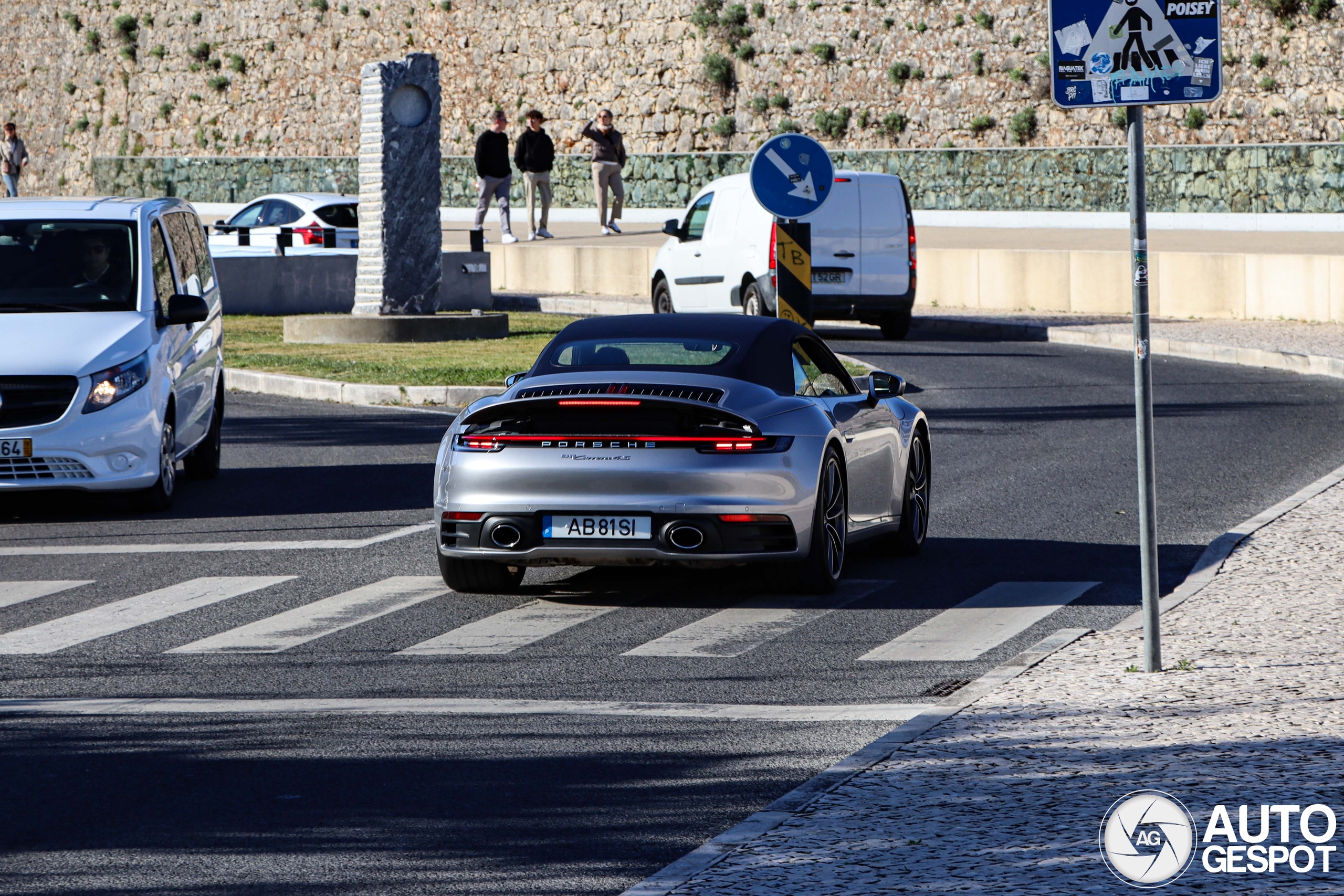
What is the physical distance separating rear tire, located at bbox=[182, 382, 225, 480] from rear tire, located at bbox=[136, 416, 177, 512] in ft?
3.73

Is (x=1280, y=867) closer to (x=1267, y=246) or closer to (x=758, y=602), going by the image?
(x=758, y=602)

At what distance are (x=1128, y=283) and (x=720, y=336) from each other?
17469mm

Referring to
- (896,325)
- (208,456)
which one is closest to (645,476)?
(208,456)

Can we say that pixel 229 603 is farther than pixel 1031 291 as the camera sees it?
No

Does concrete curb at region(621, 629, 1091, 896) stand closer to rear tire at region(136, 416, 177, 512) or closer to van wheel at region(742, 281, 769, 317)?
rear tire at region(136, 416, 177, 512)

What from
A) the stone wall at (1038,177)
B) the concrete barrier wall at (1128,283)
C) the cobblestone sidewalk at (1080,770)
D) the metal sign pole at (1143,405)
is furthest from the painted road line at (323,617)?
the stone wall at (1038,177)

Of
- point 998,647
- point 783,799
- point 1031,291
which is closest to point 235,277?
point 1031,291

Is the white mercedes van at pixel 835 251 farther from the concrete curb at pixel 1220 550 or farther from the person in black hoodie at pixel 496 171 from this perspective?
the concrete curb at pixel 1220 550

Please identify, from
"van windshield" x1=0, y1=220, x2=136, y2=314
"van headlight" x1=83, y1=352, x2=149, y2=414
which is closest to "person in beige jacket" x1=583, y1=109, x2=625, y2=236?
"van windshield" x1=0, y1=220, x2=136, y2=314

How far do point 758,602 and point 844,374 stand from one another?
1.68 metres

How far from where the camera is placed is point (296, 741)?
6.73 m

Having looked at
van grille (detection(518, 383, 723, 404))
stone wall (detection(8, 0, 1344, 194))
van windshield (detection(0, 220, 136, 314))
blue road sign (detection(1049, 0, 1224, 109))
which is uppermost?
stone wall (detection(8, 0, 1344, 194))

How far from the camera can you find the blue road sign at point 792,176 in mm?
15070

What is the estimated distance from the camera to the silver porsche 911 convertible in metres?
9.09
